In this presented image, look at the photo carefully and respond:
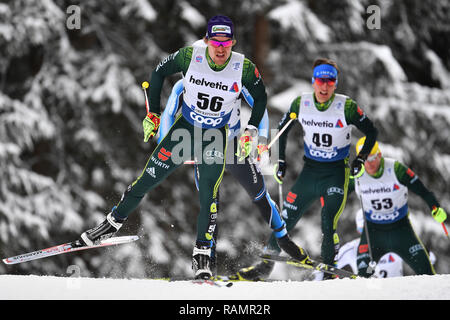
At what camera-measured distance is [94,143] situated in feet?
41.0

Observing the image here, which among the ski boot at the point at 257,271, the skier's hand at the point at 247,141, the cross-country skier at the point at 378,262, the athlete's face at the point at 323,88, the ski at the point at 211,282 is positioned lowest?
the cross-country skier at the point at 378,262

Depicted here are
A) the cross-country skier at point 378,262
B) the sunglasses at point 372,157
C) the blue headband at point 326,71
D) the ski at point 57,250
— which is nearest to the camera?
the ski at point 57,250

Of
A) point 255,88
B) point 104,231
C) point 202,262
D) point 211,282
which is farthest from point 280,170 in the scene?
point 104,231

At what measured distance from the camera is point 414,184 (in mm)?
6949

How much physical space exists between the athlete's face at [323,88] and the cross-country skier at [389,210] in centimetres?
135

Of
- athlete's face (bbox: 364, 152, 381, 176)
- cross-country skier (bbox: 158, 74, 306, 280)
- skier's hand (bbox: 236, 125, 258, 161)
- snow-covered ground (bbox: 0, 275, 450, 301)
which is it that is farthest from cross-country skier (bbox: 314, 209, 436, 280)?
skier's hand (bbox: 236, 125, 258, 161)

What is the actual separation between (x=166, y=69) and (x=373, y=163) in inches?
125

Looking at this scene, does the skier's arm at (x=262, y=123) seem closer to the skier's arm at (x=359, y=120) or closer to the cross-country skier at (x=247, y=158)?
the cross-country skier at (x=247, y=158)

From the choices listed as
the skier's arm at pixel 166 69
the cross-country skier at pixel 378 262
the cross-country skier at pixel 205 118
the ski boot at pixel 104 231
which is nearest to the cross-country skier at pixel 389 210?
the cross-country skier at pixel 378 262

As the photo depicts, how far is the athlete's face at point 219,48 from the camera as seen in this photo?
483 cm

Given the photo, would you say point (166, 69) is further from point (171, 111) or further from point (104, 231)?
point (104, 231)

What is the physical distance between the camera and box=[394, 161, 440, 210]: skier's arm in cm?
680
